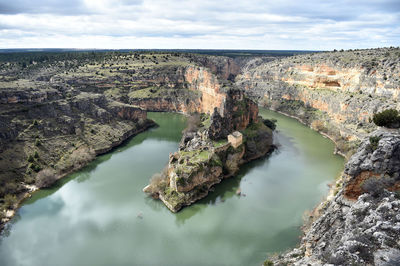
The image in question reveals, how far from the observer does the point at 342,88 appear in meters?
71.9

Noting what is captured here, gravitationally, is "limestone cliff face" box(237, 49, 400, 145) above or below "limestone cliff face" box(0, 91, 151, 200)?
above

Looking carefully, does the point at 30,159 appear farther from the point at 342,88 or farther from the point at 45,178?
the point at 342,88

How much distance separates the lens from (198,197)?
36094 millimetres

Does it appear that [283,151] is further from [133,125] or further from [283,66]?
[283,66]

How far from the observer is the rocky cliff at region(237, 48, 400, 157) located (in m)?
55.4

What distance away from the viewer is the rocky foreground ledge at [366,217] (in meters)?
11.0

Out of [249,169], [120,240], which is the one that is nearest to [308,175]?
[249,169]

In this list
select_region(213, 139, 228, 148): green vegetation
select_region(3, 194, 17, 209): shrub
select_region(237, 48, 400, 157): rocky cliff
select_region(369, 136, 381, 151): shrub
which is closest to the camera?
select_region(369, 136, 381, 151): shrub

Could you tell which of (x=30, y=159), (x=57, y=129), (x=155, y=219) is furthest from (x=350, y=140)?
(x=30, y=159)

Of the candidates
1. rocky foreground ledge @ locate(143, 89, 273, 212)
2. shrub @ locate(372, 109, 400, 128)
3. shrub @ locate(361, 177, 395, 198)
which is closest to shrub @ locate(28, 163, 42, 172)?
rocky foreground ledge @ locate(143, 89, 273, 212)

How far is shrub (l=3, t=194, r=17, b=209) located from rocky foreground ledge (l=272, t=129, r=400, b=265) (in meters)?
33.6

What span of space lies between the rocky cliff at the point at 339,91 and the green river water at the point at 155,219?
16.0m

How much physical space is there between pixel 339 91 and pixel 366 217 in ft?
222

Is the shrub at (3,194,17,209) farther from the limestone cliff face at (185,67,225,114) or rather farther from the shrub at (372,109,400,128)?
the shrub at (372,109,400,128)
